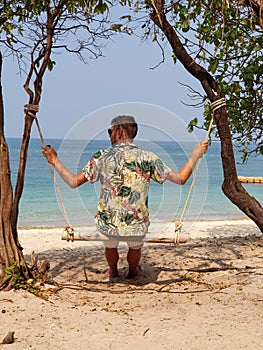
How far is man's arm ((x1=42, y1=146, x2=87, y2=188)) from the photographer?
4191 mm

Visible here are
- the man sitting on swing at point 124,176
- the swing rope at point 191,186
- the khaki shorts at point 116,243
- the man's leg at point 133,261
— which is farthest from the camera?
the man's leg at point 133,261

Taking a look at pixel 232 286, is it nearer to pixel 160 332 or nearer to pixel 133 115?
pixel 160 332

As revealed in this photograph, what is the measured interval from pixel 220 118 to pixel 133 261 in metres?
1.51

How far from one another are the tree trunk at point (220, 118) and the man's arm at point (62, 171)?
1343 mm

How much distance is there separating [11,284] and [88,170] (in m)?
1.08

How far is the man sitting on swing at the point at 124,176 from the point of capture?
13.9 ft

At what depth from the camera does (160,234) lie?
4.47 m

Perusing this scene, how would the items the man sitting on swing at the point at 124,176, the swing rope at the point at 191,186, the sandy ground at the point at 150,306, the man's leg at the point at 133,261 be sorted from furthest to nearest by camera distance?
the man's leg at the point at 133,261 → the man sitting on swing at the point at 124,176 → the swing rope at the point at 191,186 → the sandy ground at the point at 150,306

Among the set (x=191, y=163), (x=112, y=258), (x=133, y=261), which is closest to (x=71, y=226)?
(x=112, y=258)

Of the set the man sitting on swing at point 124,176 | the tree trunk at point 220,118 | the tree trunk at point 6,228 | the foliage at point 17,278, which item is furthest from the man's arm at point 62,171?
the tree trunk at point 220,118

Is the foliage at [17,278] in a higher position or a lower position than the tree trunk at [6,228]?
lower

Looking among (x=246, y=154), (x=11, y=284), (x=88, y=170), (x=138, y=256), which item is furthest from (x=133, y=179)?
(x=246, y=154)

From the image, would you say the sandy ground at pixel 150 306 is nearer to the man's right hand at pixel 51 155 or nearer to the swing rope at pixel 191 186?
the swing rope at pixel 191 186

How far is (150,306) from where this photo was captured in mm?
4141
